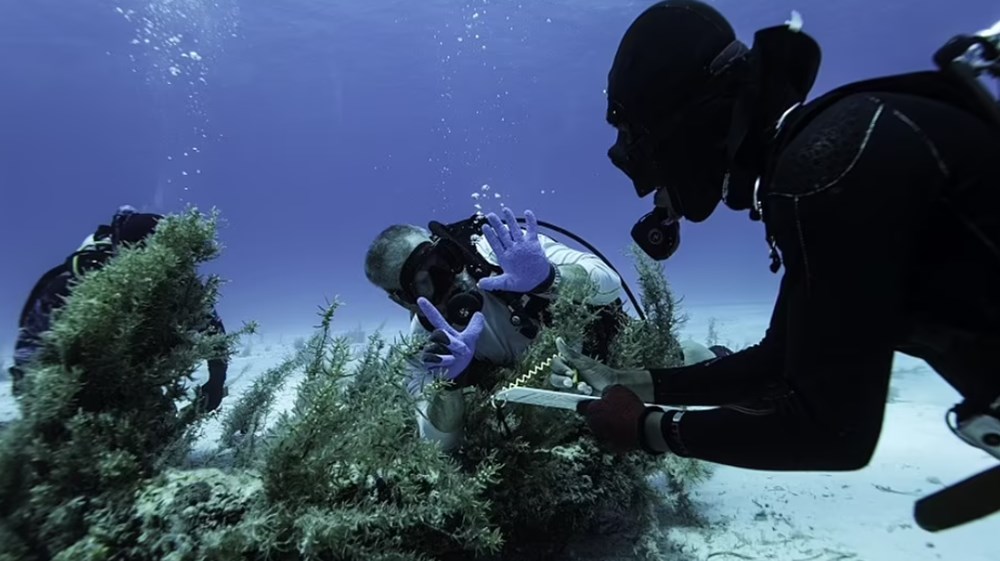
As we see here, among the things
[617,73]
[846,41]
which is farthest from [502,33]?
[617,73]

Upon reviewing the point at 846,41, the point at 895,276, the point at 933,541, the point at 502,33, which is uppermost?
the point at 502,33

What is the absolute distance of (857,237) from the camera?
1.45 m

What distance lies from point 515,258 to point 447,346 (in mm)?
963

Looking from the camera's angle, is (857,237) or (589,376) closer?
(857,237)

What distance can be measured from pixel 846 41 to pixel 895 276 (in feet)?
184

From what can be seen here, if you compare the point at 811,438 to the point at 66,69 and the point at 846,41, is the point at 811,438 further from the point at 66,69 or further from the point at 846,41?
the point at 66,69

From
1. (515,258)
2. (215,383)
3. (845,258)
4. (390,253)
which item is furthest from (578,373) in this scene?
(215,383)

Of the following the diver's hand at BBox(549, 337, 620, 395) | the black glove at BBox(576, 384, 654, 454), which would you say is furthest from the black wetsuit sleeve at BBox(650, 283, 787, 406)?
the black glove at BBox(576, 384, 654, 454)

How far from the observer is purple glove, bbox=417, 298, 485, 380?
11.1 feet

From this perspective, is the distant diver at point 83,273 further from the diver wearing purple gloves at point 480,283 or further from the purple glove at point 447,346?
the purple glove at point 447,346

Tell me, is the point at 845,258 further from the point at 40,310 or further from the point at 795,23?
the point at 40,310

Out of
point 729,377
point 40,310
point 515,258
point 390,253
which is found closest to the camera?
point 729,377

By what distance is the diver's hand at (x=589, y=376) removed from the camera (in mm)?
2949

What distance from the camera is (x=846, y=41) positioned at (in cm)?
4469
